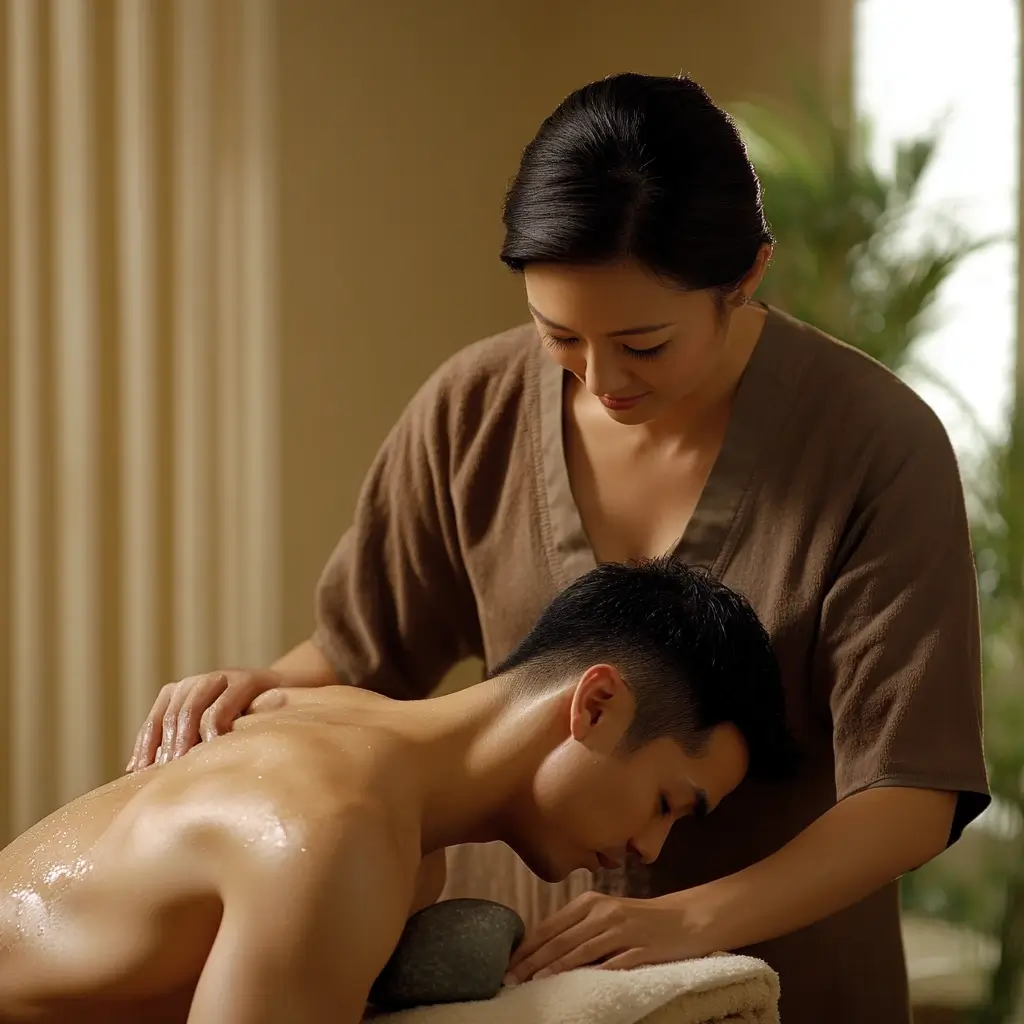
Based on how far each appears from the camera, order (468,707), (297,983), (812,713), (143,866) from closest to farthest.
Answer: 1. (297,983)
2. (143,866)
3. (468,707)
4. (812,713)

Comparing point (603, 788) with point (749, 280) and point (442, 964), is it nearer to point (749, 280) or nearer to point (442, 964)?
point (442, 964)

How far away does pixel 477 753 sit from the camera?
1340 mm

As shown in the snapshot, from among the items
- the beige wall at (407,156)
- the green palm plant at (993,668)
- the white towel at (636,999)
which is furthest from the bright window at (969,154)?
the white towel at (636,999)

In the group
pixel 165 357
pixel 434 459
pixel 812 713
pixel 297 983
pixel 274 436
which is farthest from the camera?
pixel 274 436

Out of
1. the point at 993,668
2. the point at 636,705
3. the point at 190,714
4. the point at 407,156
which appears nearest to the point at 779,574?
the point at 636,705

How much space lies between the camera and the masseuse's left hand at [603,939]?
1.27 m

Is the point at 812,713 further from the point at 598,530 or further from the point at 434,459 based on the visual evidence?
the point at 434,459

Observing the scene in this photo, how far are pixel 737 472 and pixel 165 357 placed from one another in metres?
1.71

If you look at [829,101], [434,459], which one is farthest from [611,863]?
[829,101]

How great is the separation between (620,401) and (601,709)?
0.96ft

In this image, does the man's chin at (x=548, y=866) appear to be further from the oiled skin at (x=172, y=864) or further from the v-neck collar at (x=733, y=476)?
the v-neck collar at (x=733, y=476)

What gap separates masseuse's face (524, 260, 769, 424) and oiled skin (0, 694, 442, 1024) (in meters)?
0.39

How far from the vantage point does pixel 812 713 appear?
1.53 metres

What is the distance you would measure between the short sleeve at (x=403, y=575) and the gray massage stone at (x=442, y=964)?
56cm
